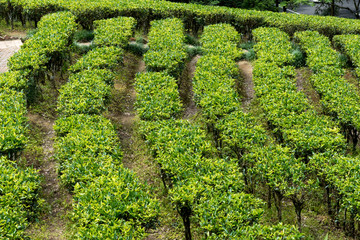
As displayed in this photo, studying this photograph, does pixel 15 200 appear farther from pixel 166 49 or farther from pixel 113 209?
pixel 166 49

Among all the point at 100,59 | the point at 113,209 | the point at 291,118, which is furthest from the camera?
the point at 100,59

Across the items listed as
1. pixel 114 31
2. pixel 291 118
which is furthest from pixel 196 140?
pixel 114 31

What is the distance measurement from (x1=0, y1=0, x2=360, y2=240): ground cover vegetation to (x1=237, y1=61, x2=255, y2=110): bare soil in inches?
21.2

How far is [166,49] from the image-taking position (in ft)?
59.7

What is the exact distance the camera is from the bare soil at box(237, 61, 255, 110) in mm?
17909

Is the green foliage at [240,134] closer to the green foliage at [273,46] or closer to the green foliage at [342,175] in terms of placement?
the green foliage at [342,175]

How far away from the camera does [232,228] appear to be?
869 cm

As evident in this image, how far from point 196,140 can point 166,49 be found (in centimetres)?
754

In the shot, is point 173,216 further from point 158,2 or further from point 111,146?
point 158,2

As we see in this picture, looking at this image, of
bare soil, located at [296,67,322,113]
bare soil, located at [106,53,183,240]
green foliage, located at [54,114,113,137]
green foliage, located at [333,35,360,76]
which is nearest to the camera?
bare soil, located at [106,53,183,240]

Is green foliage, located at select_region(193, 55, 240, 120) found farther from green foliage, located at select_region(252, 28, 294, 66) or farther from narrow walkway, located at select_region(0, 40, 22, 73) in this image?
narrow walkway, located at select_region(0, 40, 22, 73)

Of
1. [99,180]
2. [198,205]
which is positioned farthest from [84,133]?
[198,205]

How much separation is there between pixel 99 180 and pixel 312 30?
16.9 meters

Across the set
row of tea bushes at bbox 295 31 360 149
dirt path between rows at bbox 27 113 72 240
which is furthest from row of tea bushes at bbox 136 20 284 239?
row of tea bushes at bbox 295 31 360 149
